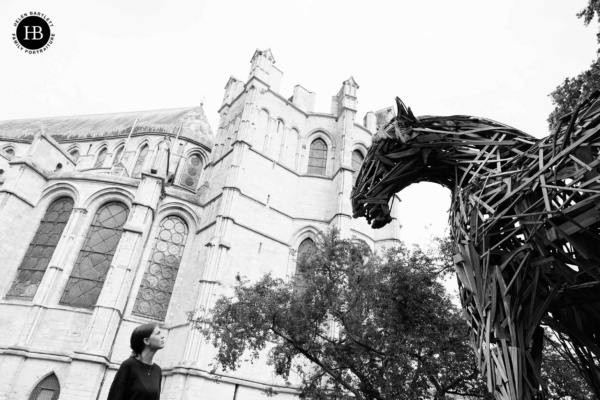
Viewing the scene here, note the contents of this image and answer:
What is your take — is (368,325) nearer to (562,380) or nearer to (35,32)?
(562,380)

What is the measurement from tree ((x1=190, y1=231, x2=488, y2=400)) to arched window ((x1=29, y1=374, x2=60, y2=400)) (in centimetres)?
1026

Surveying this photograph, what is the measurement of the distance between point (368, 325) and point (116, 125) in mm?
31888

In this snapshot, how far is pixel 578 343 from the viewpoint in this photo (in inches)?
→ 119

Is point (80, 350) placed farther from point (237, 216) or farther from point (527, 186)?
point (527, 186)

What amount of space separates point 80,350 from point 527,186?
58.3ft

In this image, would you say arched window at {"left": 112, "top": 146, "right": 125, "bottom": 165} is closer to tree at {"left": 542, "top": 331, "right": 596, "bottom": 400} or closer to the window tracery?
the window tracery

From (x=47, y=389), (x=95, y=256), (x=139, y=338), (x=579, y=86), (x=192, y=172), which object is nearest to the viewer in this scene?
(x=139, y=338)

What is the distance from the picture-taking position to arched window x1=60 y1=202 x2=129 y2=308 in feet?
61.4

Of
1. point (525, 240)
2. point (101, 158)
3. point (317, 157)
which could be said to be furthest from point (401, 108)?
point (101, 158)

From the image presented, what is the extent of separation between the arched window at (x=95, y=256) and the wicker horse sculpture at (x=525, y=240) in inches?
763

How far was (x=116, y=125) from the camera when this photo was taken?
3472cm

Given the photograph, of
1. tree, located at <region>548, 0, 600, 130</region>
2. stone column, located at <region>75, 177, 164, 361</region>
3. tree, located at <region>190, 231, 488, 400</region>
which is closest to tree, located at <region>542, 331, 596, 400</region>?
tree, located at <region>190, 231, 488, 400</region>

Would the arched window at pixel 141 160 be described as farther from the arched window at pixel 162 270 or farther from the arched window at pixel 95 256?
the arched window at pixel 162 270

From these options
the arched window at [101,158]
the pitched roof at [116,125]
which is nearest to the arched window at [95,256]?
the pitched roof at [116,125]
